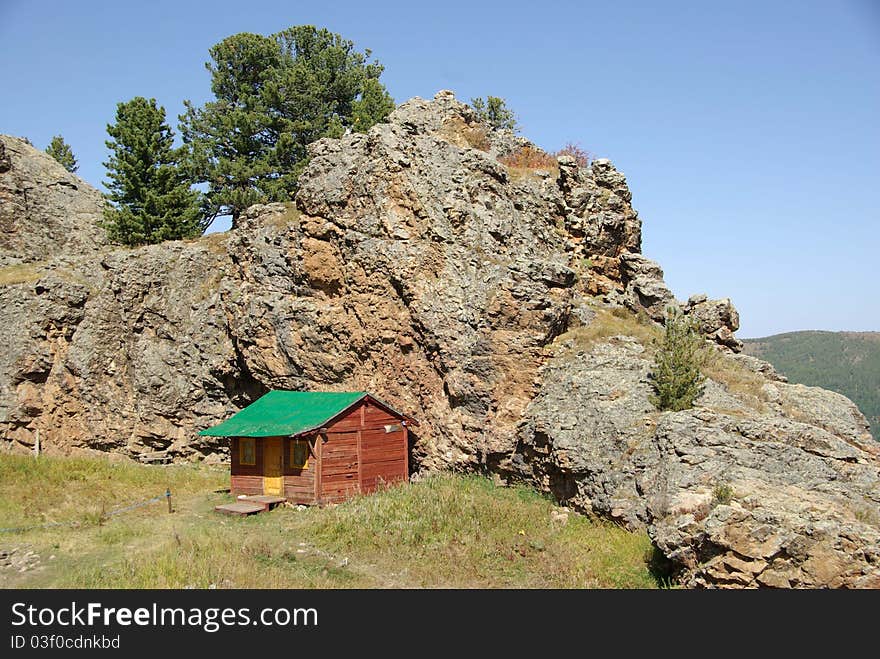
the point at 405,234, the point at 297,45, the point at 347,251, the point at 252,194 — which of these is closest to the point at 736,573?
the point at 405,234

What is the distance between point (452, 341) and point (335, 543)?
33.1 feet

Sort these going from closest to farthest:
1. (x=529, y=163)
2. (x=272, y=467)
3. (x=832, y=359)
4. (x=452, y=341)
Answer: (x=272, y=467)
(x=452, y=341)
(x=529, y=163)
(x=832, y=359)

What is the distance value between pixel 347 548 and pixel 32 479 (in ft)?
53.6

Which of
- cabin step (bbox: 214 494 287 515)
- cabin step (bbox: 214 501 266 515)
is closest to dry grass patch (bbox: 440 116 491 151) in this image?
cabin step (bbox: 214 494 287 515)

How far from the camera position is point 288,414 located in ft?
85.0

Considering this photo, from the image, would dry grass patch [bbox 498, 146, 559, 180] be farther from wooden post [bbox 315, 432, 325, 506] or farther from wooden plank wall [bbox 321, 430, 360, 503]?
wooden post [bbox 315, 432, 325, 506]

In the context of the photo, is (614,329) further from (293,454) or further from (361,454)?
(293,454)

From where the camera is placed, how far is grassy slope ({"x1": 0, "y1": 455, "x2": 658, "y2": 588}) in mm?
16453

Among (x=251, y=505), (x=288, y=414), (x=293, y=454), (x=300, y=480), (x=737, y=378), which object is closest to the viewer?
(x=737, y=378)

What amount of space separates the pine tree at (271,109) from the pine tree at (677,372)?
1010 inches

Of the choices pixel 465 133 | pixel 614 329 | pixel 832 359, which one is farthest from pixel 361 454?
pixel 832 359

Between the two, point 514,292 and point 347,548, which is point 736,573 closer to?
point 347,548

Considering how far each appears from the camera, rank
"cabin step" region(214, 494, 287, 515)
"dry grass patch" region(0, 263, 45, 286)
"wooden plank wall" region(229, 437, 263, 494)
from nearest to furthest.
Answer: "cabin step" region(214, 494, 287, 515)
"wooden plank wall" region(229, 437, 263, 494)
"dry grass patch" region(0, 263, 45, 286)

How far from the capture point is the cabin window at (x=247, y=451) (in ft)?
84.9
